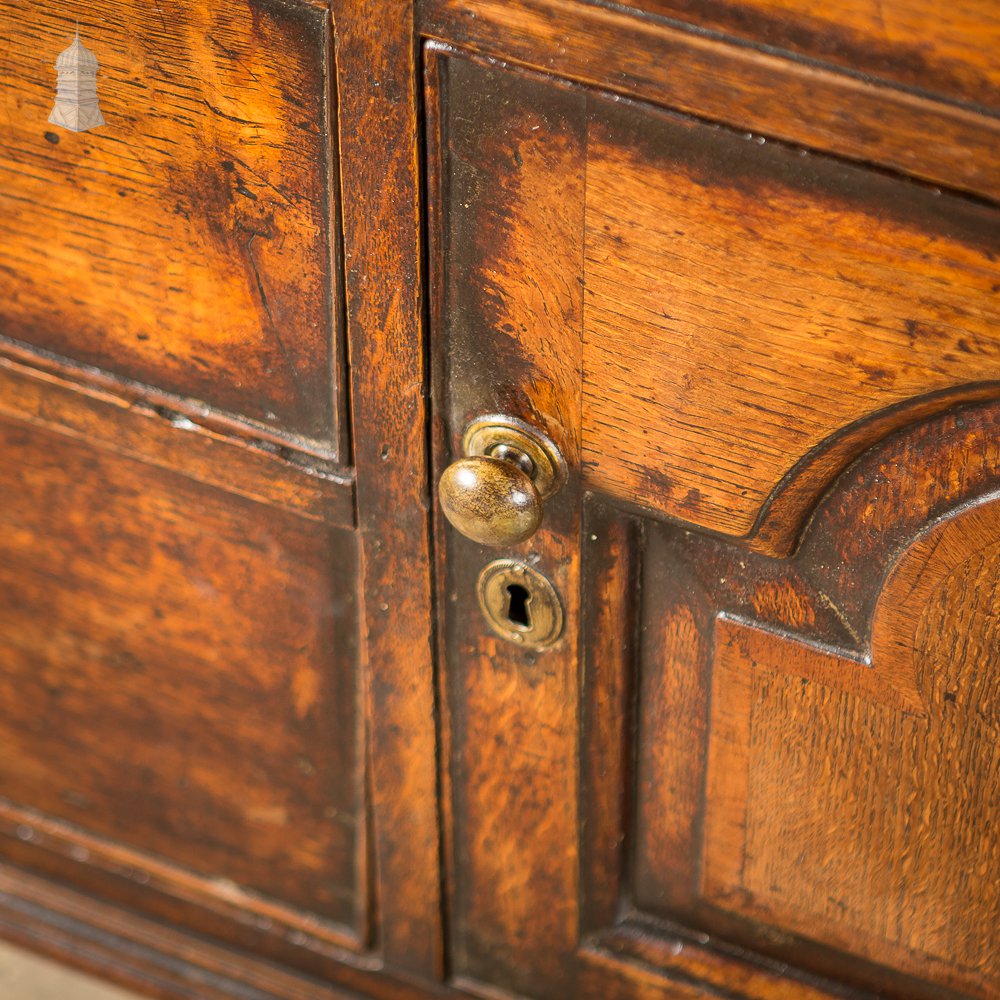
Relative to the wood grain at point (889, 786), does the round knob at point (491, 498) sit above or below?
above

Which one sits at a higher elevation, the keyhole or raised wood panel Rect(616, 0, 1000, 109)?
raised wood panel Rect(616, 0, 1000, 109)

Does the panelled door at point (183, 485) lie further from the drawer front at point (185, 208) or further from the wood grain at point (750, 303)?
the wood grain at point (750, 303)

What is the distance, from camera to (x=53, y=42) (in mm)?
898

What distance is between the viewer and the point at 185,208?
921 mm

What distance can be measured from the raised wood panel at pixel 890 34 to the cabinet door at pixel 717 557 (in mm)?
50

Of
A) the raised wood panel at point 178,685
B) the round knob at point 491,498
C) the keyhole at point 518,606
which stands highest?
the round knob at point 491,498

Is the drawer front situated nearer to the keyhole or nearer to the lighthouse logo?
the lighthouse logo

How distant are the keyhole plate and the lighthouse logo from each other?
352 mm

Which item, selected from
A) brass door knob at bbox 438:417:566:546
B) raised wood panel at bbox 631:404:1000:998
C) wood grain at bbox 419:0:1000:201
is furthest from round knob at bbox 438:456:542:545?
wood grain at bbox 419:0:1000:201

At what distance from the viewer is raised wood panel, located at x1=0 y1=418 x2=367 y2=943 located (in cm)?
108

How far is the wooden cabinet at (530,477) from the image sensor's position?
2.49ft

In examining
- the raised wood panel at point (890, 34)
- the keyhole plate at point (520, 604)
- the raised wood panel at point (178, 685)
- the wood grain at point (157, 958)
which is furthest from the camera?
the wood grain at point (157, 958)

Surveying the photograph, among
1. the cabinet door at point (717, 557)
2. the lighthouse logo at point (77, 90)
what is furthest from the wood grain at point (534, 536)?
the lighthouse logo at point (77, 90)

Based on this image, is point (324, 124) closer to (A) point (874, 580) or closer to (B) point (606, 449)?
(B) point (606, 449)
